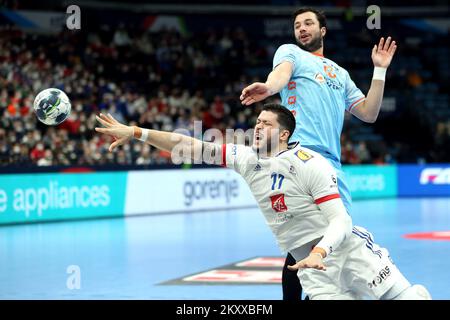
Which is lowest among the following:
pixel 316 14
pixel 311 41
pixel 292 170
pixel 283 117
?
pixel 292 170

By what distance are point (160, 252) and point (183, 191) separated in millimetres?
8401

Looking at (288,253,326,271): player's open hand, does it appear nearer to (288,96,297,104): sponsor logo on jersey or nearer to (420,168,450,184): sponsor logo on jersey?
(288,96,297,104): sponsor logo on jersey

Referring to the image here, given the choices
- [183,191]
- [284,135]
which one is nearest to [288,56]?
[284,135]

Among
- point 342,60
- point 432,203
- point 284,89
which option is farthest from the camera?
point 342,60

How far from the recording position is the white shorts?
18.8 feet

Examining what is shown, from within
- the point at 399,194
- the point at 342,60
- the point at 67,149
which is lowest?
the point at 399,194

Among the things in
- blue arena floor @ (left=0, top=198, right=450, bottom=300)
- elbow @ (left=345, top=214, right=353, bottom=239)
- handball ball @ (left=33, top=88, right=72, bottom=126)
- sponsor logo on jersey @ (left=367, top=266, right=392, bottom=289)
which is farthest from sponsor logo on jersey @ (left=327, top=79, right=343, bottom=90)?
blue arena floor @ (left=0, top=198, right=450, bottom=300)

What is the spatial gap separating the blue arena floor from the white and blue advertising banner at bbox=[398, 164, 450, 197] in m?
6.87

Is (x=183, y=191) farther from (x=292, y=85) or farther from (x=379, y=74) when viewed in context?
(x=292, y=85)

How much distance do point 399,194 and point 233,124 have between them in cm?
663

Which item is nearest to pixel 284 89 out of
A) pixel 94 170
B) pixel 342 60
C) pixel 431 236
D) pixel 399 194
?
pixel 431 236

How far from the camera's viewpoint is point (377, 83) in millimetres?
6738
